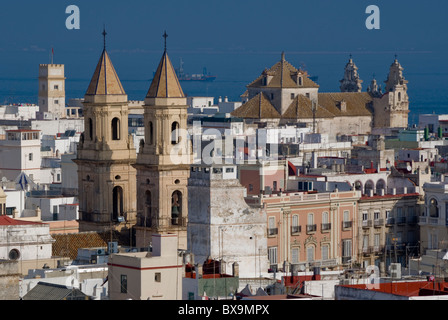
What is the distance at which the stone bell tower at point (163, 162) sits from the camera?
181ft

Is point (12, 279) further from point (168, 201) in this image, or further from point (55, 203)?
point (55, 203)

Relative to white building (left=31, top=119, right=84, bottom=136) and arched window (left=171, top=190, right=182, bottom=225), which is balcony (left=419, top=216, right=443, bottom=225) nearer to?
arched window (left=171, top=190, right=182, bottom=225)

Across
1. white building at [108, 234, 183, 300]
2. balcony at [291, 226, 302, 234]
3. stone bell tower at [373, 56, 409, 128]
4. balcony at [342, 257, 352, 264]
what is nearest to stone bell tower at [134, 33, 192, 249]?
balcony at [291, 226, 302, 234]

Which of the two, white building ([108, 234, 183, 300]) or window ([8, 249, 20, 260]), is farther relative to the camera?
window ([8, 249, 20, 260])

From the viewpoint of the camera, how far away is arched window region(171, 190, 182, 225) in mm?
55125

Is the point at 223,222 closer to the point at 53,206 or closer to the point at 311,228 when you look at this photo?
the point at 311,228

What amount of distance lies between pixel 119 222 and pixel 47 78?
64.5 meters

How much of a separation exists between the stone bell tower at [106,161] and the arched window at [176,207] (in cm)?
186

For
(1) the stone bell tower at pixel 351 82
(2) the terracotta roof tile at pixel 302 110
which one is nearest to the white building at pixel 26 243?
(2) the terracotta roof tile at pixel 302 110

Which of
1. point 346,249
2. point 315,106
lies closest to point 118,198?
point 346,249

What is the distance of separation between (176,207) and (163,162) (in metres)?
1.30

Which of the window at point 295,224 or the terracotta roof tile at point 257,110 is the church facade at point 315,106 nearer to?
the terracotta roof tile at point 257,110

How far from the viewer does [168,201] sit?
181ft

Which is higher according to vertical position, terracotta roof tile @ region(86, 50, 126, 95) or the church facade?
the church facade
